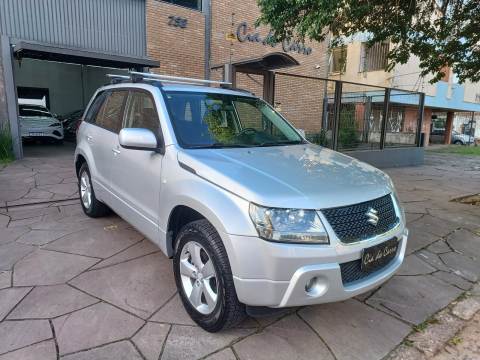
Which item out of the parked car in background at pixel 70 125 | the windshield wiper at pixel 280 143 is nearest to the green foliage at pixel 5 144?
the parked car in background at pixel 70 125

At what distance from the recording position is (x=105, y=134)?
4281 mm

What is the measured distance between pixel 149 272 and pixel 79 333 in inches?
38.9

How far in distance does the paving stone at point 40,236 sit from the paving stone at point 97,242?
0.14 meters

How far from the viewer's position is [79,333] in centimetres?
260

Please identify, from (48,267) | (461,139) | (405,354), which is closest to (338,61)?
(461,139)

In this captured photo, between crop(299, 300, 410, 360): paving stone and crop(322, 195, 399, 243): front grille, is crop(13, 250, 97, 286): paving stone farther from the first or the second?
crop(322, 195, 399, 243): front grille

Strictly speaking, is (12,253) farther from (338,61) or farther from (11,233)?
(338,61)

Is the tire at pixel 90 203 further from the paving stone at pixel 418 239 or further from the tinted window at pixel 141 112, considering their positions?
the paving stone at pixel 418 239

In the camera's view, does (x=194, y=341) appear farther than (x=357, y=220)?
Yes

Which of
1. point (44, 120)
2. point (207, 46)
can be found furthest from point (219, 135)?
point (44, 120)

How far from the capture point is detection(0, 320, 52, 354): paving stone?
2.46 m

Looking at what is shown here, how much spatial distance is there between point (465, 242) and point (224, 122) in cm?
370

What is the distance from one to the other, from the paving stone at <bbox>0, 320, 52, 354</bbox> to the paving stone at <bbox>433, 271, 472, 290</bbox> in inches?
146

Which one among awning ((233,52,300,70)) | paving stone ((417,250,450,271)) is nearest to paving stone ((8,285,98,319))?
paving stone ((417,250,450,271))
